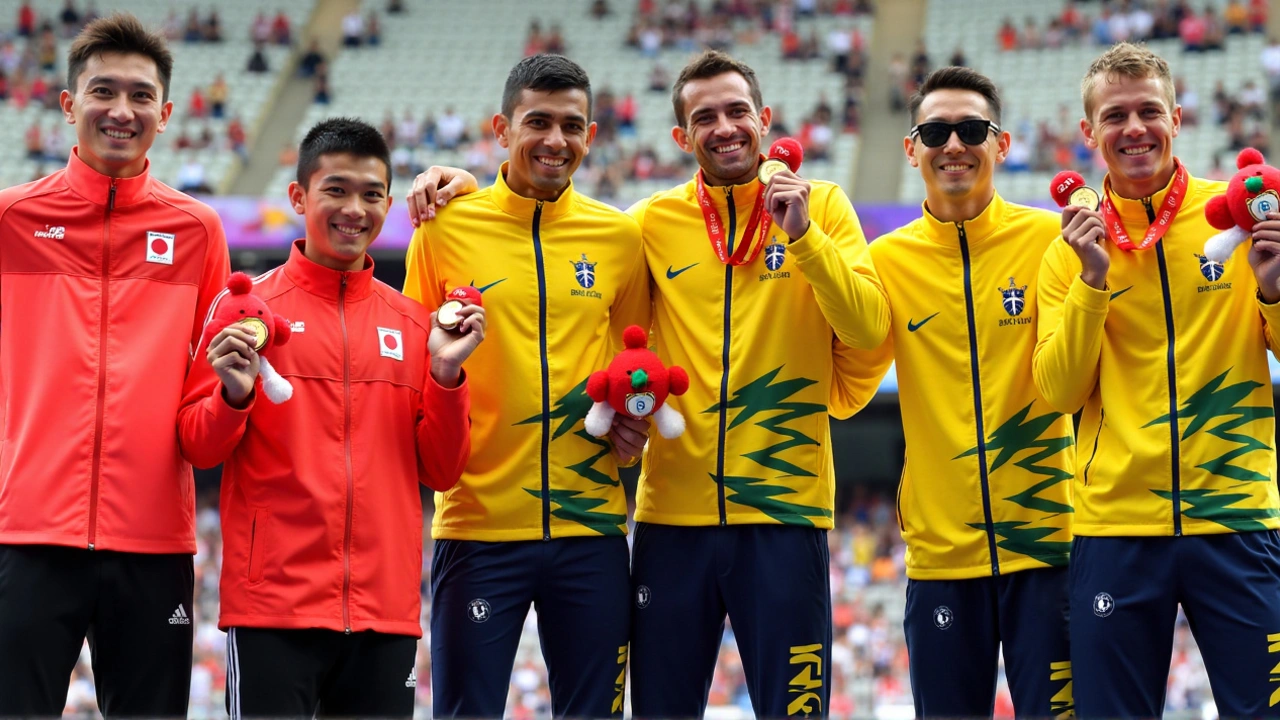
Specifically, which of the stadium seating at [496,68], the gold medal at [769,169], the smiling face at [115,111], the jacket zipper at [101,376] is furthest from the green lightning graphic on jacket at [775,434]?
the stadium seating at [496,68]

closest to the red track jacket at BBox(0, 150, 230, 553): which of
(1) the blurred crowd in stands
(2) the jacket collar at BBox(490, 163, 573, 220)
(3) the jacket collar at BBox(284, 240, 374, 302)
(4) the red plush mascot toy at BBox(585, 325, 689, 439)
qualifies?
(3) the jacket collar at BBox(284, 240, 374, 302)

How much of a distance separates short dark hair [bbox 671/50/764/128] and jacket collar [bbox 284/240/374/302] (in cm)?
131


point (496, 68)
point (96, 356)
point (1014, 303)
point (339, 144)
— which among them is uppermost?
point (496, 68)

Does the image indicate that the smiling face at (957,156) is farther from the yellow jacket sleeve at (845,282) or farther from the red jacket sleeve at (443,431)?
the red jacket sleeve at (443,431)

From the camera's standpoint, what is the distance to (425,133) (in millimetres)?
24734

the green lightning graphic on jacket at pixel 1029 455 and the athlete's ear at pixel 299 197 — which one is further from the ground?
the athlete's ear at pixel 299 197

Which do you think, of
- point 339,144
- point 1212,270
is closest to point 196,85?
point 339,144

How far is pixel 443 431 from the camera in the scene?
4531 mm

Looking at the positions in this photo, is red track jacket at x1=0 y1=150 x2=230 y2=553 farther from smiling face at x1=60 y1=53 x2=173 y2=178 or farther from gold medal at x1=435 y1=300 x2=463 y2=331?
gold medal at x1=435 y1=300 x2=463 y2=331

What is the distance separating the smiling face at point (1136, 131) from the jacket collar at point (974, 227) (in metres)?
0.44

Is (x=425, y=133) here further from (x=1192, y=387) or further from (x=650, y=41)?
(x=1192, y=387)

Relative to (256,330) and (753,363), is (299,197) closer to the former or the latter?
(256,330)

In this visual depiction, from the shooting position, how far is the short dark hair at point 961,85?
16.9ft

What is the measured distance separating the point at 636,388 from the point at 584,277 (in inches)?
23.1
